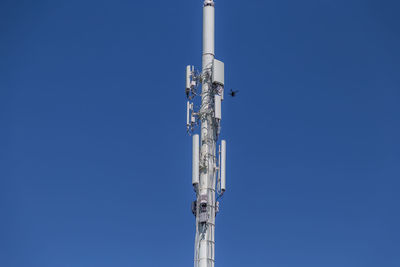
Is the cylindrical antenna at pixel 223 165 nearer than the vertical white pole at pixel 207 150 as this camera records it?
No

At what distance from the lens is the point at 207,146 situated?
65000mm

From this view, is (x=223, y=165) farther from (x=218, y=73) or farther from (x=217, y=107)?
(x=218, y=73)

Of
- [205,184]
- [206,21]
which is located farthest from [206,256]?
[206,21]

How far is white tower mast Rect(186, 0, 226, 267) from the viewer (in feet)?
203

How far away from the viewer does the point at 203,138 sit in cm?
6550

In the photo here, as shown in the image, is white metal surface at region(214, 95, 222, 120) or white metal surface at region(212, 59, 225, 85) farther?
white metal surface at region(212, 59, 225, 85)

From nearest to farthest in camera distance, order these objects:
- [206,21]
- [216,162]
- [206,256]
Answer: [206,256]
[216,162]
[206,21]

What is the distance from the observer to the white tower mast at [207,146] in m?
61.8

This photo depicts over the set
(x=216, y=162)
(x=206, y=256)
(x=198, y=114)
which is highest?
(x=198, y=114)

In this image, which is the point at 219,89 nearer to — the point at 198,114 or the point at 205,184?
the point at 198,114

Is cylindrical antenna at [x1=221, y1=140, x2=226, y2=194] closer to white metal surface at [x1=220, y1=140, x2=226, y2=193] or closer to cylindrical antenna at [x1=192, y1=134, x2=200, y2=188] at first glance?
white metal surface at [x1=220, y1=140, x2=226, y2=193]

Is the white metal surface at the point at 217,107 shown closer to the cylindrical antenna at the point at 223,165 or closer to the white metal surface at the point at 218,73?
the white metal surface at the point at 218,73

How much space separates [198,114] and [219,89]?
2997 millimetres

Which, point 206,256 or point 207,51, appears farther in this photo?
point 207,51
